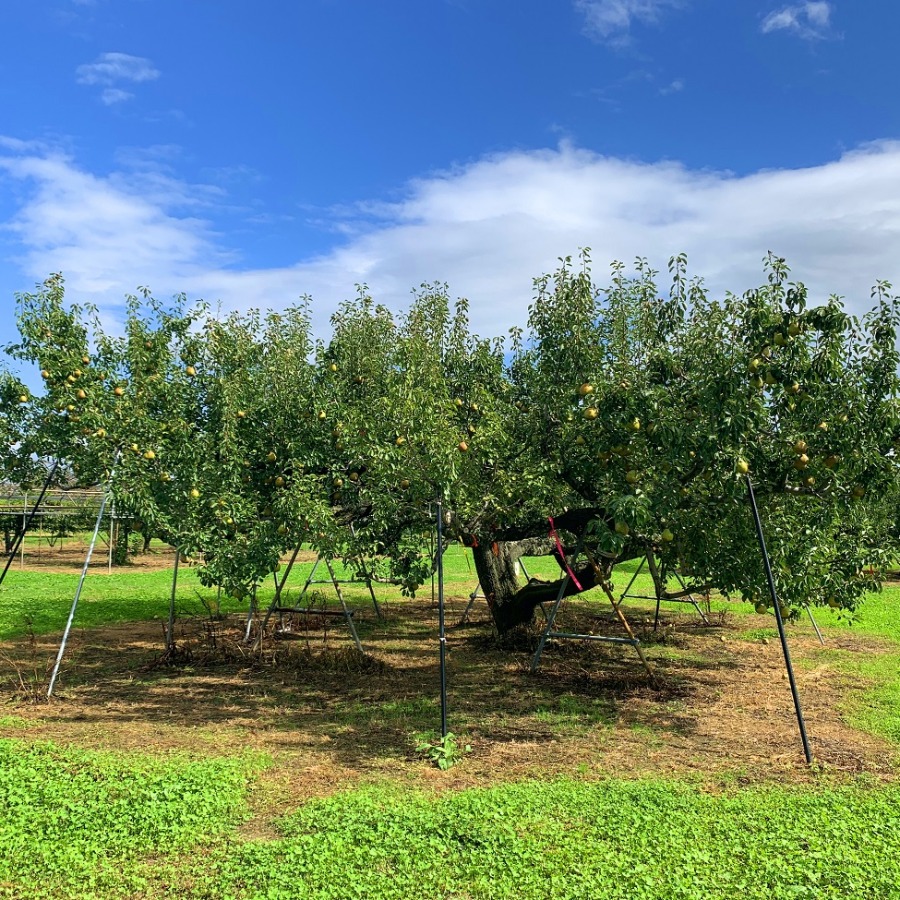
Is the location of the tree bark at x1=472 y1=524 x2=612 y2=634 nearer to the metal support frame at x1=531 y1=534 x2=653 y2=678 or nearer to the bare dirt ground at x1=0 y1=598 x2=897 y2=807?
the bare dirt ground at x1=0 y1=598 x2=897 y2=807

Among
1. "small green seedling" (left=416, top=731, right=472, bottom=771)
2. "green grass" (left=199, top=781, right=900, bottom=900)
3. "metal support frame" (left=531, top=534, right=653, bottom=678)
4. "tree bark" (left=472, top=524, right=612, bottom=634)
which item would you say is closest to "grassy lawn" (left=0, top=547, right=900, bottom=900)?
"green grass" (left=199, top=781, right=900, bottom=900)

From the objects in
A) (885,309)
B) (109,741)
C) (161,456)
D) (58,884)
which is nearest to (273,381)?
(161,456)

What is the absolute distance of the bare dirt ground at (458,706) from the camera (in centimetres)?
690

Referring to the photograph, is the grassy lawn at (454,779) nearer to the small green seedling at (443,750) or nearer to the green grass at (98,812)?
the green grass at (98,812)

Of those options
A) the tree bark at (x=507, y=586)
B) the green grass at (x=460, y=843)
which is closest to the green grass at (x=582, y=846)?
the green grass at (x=460, y=843)

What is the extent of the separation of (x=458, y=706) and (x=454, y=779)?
2.49 metres

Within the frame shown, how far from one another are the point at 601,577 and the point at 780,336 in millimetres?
3900

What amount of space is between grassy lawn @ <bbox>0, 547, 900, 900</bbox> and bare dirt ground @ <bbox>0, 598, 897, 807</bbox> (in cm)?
4

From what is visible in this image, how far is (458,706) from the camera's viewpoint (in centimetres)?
896

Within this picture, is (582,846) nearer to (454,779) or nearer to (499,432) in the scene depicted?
(454,779)

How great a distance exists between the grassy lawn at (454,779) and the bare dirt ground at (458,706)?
4 centimetres

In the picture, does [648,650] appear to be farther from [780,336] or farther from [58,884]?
[58,884]

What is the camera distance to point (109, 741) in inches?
295


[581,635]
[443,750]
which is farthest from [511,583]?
[443,750]
